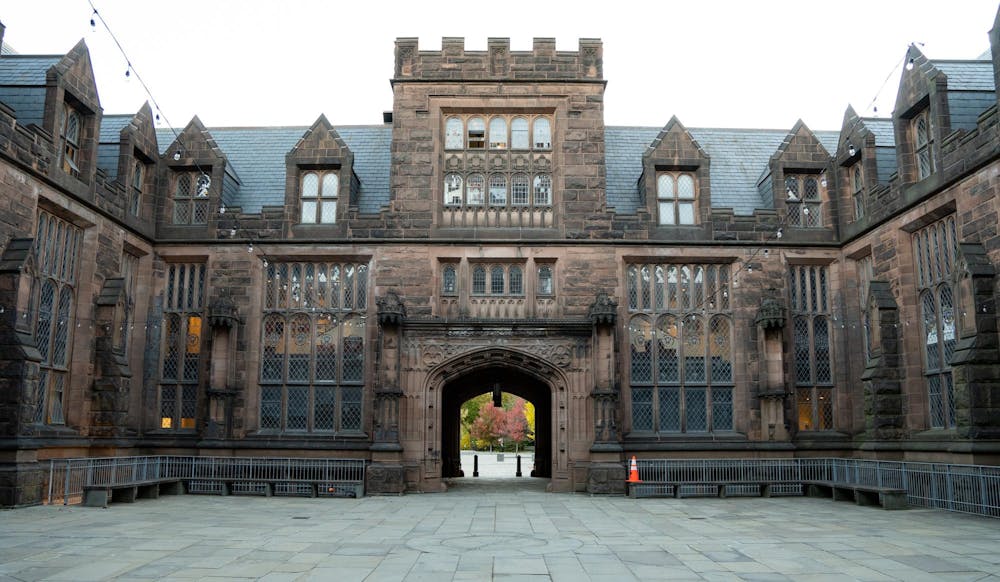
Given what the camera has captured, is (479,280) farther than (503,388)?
No

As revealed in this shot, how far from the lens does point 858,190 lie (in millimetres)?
24047

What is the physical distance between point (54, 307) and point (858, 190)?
2134cm

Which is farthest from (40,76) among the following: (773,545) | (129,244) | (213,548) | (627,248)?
(773,545)

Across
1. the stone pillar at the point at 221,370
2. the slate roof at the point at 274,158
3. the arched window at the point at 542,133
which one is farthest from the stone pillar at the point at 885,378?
the stone pillar at the point at 221,370

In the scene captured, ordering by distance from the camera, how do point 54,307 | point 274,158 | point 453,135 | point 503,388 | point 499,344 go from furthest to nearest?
point 503,388, point 274,158, point 453,135, point 499,344, point 54,307

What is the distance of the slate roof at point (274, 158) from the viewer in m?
25.7

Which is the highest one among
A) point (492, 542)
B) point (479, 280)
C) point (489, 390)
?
point (479, 280)

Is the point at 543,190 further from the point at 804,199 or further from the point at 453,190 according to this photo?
Result: the point at 804,199

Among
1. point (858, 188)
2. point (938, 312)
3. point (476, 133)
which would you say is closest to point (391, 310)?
point (476, 133)

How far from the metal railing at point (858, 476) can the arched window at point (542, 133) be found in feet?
30.8

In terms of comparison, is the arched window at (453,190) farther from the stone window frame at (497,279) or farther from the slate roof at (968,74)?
the slate roof at (968,74)

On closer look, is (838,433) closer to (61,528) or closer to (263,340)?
(263,340)

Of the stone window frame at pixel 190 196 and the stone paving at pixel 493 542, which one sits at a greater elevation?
the stone window frame at pixel 190 196

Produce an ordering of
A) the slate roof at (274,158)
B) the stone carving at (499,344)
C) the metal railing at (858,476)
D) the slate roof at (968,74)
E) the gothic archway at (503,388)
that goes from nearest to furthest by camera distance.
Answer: the metal railing at (858,476) → the slate roof at (968,74) → the stone carving at (499,344) → the gothic archway at (503,388) → the slate roof at (274,158)
